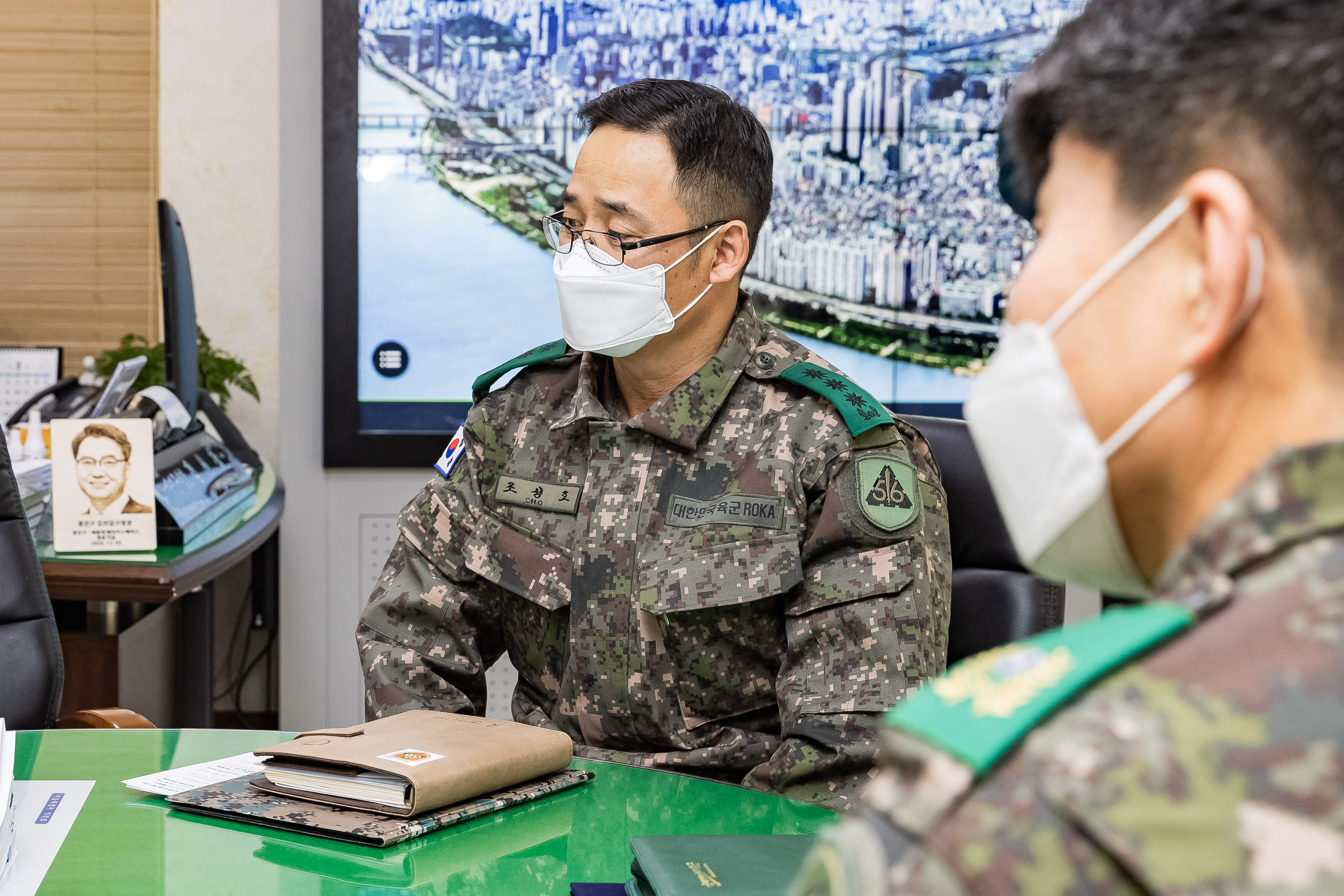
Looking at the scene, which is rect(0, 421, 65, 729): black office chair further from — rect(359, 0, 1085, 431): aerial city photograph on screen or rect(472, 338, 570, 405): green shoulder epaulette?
rect(359, 0, 1085, 431): aerial city photograph on screen

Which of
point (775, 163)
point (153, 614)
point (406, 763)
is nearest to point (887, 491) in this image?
point (406, 763)

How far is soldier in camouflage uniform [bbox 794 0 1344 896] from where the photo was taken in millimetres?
324

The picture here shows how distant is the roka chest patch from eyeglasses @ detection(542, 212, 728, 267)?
418 millimetres

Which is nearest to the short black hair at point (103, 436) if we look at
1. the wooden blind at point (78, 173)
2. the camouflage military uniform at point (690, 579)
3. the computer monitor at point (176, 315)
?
the computer monitor at point (176, 315)

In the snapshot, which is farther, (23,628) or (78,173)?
(78,173)

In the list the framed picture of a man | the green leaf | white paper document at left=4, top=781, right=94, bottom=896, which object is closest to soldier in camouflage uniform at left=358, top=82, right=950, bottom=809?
white paper document at left=4, top=781, right=94, bottom=896

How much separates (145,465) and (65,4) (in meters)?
2.18

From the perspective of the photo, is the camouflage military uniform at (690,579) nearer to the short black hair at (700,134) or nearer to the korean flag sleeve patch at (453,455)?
the korean flag sleeve patch at (453,455)

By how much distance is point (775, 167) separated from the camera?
3.12 m

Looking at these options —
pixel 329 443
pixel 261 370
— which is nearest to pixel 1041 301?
pixel 329 443

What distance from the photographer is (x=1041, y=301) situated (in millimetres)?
485

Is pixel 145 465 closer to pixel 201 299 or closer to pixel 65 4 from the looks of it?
pixel 201 299

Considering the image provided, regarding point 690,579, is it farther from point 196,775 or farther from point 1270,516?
point 1270,516

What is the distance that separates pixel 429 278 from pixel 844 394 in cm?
182
